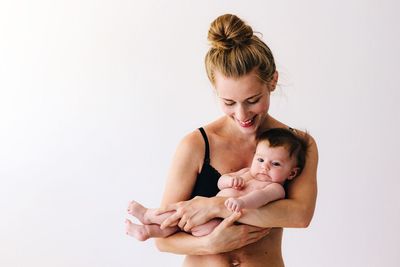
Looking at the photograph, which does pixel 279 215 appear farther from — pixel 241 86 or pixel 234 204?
pixel 241 86

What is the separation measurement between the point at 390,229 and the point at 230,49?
7.16 feet

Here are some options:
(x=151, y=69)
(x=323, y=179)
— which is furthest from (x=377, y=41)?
(x=151, y=69)

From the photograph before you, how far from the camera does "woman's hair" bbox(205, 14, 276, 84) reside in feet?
7.29

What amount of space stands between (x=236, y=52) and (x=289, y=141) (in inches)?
13.0

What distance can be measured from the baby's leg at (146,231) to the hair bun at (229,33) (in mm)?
574

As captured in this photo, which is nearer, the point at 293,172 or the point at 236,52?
the point at 236,52

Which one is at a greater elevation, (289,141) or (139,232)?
(289,141)

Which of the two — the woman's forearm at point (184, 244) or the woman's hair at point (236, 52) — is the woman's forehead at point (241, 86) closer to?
the woman's hair at point (236, 52)

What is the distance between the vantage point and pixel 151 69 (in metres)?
4.16

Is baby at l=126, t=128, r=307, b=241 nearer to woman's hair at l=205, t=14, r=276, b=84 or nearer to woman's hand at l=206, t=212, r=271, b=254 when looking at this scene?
woman's hand at l=206, t=212, r=271, b=254

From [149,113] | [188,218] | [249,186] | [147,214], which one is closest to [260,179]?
[249,186]

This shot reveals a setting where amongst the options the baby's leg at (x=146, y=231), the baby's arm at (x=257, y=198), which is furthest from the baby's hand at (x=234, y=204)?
the baby's leg at (x=146, y=231)

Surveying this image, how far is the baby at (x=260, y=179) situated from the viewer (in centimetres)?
229

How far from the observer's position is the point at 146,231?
2289 mm
